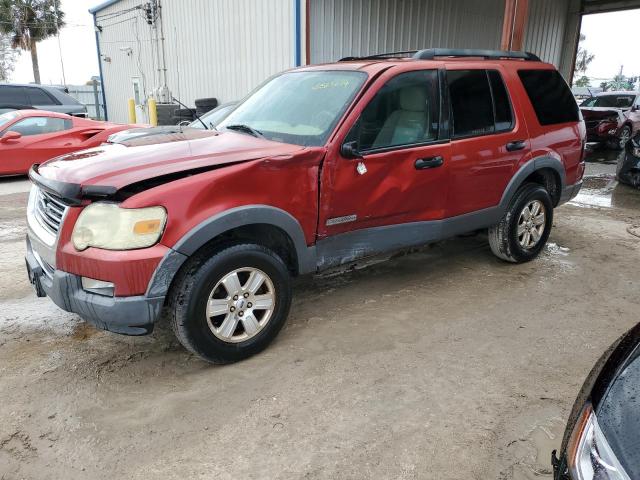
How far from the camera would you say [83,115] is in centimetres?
1208

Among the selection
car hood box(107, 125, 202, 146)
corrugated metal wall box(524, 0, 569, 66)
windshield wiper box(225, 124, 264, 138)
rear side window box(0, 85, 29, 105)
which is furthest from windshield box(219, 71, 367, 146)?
corrugated metal wall box(524, 0, 569, 66)

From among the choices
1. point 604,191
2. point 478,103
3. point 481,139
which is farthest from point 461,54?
point 604,191

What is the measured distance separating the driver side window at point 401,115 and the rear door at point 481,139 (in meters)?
0.21

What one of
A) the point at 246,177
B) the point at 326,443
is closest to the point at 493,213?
the point at 246,177

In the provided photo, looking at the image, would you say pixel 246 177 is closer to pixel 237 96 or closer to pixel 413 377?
pixel 413 377

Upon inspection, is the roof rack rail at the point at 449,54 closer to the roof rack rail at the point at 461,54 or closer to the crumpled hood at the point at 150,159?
the roof rack rail at the point at 461,54

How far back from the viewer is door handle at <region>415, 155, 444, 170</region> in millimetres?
3737

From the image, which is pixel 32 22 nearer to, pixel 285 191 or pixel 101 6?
pixel 101 6

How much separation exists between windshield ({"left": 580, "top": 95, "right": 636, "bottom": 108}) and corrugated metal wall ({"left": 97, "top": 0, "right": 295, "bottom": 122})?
399 inches

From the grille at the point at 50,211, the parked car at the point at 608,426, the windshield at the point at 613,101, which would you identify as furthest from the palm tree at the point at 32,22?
the parked car at the point at 608,426

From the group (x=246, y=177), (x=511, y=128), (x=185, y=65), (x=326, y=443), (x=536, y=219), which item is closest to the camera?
(x=326, y=443)

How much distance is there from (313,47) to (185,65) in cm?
550

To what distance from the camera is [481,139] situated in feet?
13.6

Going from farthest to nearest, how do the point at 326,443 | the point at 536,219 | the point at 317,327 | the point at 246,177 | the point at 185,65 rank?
the point at 185,65
the point at 536,219
the point at 317,327
the point at 246,177
the point at 326,443
